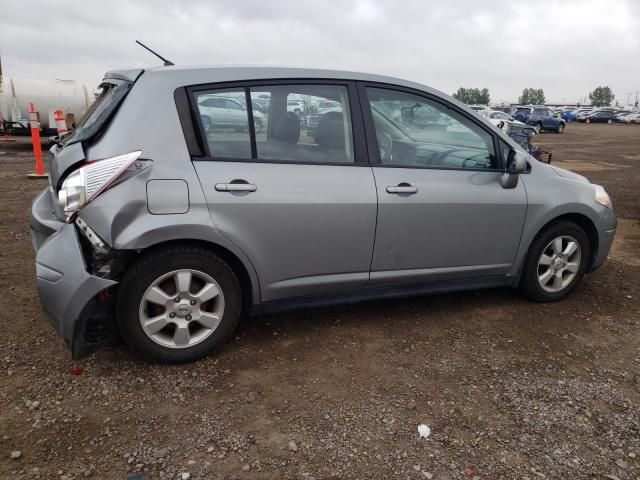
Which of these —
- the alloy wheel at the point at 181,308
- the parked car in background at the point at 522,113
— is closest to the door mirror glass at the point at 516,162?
the alloy wheel at the point at 181,308

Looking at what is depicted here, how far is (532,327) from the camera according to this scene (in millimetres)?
3717

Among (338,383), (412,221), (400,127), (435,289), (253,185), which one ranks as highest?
(400,127)

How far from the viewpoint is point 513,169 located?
3605mm

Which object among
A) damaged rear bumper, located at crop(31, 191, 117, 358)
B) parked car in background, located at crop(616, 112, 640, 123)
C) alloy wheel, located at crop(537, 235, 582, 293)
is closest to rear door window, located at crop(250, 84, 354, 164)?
damaged rear bumper, located at crop(31, 191, 117, 358)

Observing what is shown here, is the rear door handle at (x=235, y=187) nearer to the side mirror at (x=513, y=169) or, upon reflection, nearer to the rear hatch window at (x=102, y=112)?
the rear hatch window at (x=102, y=112)

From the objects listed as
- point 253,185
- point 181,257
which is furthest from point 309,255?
point 181,257

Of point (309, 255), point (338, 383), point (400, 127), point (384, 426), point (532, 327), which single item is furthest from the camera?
point (532, 327)

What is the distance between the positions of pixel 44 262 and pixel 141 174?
73 centimetres

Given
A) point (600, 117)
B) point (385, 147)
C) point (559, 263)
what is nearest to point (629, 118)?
point (600, 117)

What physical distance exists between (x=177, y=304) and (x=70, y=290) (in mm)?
559

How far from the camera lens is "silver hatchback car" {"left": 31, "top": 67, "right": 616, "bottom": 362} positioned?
2748 mm

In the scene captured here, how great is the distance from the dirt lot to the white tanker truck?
14067mm

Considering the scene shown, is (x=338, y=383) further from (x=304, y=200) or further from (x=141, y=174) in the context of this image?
(x=141, y=174)

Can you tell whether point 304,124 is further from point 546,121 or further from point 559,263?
point 546,121
